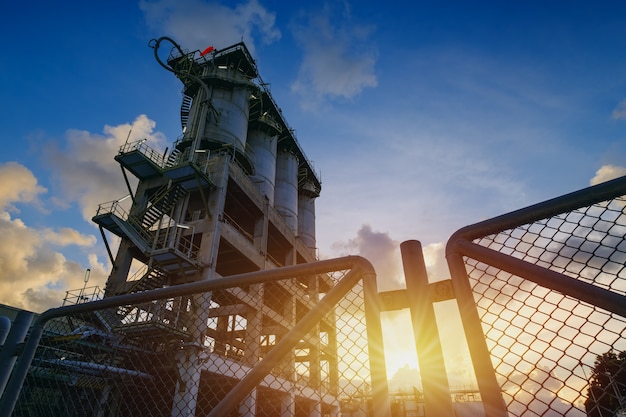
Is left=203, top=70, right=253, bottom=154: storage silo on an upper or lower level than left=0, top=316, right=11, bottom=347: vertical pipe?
upper

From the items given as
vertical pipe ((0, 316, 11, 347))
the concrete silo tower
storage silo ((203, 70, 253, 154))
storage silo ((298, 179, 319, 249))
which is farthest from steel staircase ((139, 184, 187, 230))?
storage silo ((298, 179, 319, 249))

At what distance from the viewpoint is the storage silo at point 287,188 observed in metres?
29.8

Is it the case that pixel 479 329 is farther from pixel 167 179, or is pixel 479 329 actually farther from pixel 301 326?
pixel 167 179

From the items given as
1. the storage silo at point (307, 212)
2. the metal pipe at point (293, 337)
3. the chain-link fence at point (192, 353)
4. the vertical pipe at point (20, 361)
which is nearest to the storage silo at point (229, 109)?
the chain-link fence at point (192, 353)

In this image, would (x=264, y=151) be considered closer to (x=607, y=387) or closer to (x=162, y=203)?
(x=162, y=203)

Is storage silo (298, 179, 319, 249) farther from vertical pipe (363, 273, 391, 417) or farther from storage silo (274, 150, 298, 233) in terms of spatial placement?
vertical pipe (363, 273, 391, 417)

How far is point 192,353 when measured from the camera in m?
12.8

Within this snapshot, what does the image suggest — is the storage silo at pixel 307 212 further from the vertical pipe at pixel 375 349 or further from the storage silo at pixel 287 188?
the vertical pipe at pixel 375 349

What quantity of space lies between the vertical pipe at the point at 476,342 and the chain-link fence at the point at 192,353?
0.46 meters

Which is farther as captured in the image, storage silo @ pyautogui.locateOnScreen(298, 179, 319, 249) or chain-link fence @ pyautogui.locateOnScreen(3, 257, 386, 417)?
storage silo @ pyautogui.locateOnScreen(298, 179, 319, 249)

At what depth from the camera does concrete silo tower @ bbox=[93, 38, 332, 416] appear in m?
15.4

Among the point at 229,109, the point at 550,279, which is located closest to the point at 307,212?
the point at 229,109

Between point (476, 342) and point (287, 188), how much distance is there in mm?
30316

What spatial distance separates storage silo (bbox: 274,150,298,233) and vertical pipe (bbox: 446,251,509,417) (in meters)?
26.5
